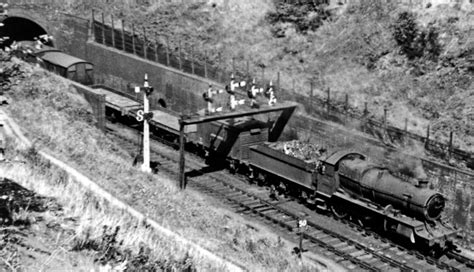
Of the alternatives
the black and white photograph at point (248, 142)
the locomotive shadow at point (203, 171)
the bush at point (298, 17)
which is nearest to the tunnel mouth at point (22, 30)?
the black and white photograph at point (248, 142)

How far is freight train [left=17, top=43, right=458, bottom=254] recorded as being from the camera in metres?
20.7

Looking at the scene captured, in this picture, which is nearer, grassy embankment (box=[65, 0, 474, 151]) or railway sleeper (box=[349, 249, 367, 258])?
railway sleeper (box=[349, 249, 367, 258])

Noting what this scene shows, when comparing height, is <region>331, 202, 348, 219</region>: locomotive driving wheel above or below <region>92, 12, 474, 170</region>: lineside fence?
below

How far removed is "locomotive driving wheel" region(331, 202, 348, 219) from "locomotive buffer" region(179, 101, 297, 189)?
18.7 feet

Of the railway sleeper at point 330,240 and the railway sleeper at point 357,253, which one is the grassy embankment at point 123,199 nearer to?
the railway sleeper at point 330,240

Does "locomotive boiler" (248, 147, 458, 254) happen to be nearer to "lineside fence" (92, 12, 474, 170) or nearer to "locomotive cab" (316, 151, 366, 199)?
"locomotive cab" (316, 151, 366, 199)

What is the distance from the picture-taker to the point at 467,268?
66.7 feet

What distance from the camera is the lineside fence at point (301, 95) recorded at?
24.5 m

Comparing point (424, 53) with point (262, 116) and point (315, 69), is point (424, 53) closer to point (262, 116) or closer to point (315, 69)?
point (315, 69)

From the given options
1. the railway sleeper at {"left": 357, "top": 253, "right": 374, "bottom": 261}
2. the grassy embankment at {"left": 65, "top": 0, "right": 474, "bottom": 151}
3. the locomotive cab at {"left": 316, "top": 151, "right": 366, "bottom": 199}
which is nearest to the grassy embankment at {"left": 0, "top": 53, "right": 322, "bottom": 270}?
the railway sleeper at {"left": 357, "top": 253, "right": 374, "bottom": 261}

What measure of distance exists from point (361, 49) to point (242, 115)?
10772 millimetres

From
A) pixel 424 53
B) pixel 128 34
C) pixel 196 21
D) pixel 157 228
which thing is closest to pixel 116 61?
pixel 128 34

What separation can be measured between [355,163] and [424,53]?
10932 mm

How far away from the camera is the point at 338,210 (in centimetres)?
2384
